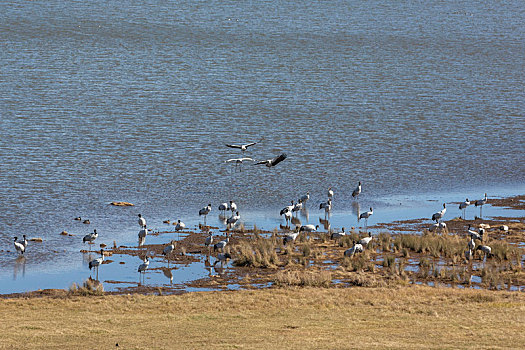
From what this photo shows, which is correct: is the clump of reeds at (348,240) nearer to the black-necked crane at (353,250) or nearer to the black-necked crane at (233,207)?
the black-necked crane at (353,250)

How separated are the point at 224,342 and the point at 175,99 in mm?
52621

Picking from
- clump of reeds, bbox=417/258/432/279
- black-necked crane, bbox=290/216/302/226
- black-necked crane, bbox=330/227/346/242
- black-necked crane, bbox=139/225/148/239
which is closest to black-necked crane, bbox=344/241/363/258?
clump of reeds, bbox=417/258/432/279

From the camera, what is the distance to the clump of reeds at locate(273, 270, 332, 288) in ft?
100

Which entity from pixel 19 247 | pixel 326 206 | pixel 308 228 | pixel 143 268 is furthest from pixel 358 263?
pixel 19 247

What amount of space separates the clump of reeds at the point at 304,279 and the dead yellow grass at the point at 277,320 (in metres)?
0.81

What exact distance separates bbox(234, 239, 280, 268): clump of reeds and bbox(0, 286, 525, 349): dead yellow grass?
12.6 feet

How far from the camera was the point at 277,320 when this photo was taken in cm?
2572

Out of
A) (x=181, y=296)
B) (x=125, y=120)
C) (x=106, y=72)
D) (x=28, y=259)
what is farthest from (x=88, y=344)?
(x=106, y=72)

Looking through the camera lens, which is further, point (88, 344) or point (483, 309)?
point (483, 309)

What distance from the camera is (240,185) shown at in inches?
1951

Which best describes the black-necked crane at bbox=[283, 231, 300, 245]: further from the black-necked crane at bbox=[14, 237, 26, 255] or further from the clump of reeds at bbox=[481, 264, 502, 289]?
the black-necked crane at bbox=[14, 237, 26, 255]

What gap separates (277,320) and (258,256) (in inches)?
325

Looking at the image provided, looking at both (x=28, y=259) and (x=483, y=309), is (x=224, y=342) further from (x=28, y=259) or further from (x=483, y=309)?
(x=28, y=259)

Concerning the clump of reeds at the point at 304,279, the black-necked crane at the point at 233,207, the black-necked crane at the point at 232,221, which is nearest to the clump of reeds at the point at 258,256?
the clump of reeds at the point at 304,279
